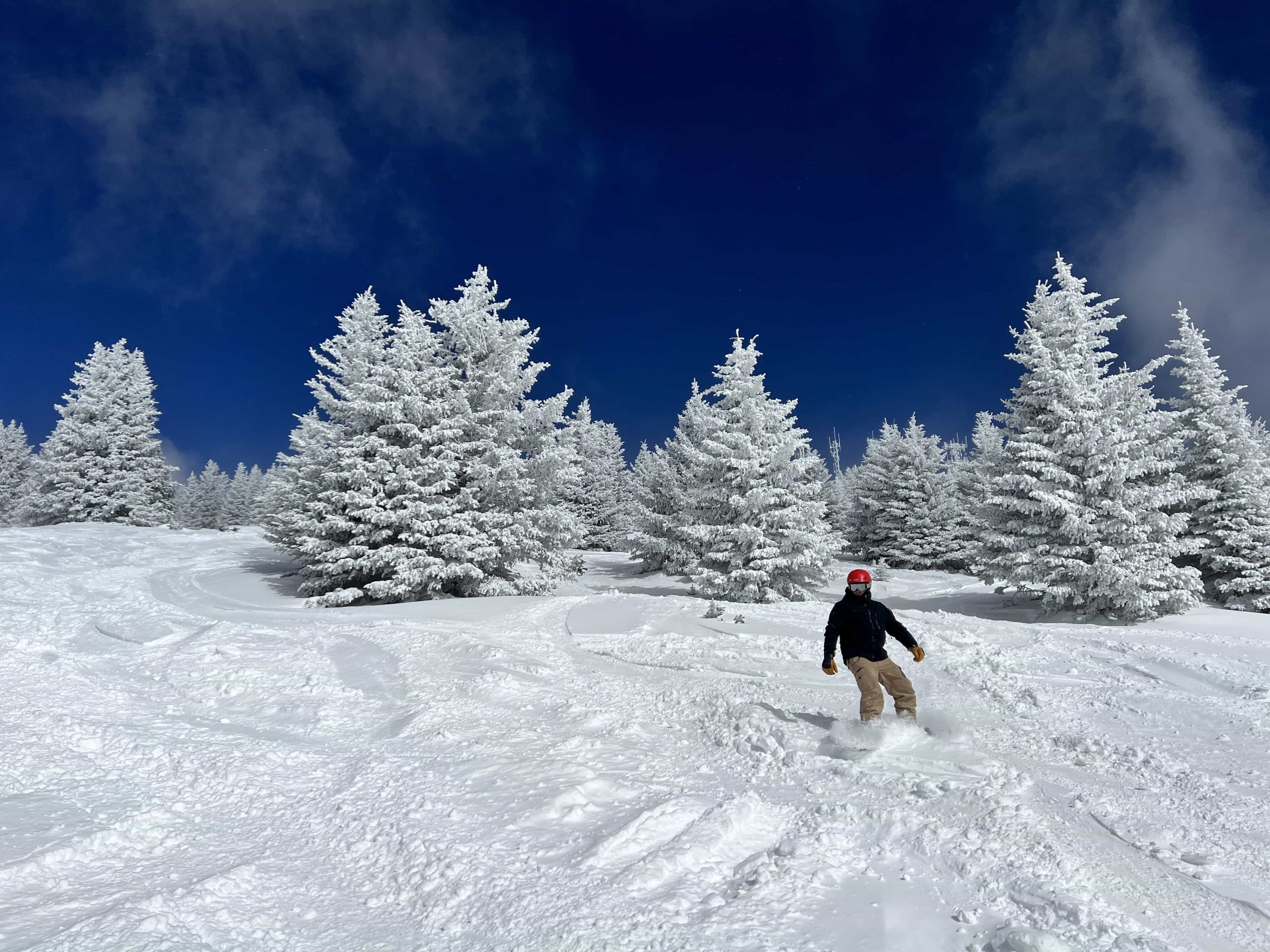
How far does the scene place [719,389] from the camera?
831 inches

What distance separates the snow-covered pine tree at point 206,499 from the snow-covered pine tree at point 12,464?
18.1 metres

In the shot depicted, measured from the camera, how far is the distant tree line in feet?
55.0

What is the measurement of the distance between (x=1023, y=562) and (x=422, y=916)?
58.1 ft

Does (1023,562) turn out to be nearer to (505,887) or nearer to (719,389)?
(719,389)

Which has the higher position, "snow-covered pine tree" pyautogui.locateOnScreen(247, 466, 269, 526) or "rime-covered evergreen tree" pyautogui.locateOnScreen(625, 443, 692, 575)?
"snow-covered pine tree" pyautogui.locateOnScreen(247, 466, 269, 526)

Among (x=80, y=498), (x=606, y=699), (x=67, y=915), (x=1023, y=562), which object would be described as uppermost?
(x=80, y=498)

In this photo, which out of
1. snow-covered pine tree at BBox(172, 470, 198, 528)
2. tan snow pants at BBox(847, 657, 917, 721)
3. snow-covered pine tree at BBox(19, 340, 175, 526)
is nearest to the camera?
tan snow pants at BBox(847, 657, 917, 721)

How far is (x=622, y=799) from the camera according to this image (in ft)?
17.2

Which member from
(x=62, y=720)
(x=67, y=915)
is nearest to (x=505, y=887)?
(x=67, y=915)

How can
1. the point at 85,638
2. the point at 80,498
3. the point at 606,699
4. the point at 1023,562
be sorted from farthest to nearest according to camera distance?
the point at 80,498
the point at 1023,562
the point at 85,638
the point at 606,699

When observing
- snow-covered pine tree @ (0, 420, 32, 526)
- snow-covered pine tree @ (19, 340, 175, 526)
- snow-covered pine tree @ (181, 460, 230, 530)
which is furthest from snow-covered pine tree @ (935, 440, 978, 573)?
snow-covered pine tree @ (181, 460, 230, 530)

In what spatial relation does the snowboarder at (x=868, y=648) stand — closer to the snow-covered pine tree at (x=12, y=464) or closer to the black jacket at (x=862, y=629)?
the black jacket at (x=862, y=629)

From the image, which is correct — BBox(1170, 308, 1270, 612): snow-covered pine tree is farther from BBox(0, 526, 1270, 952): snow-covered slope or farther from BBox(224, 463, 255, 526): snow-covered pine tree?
BBox(224, 463, 255, 526): snow-covered pine tree

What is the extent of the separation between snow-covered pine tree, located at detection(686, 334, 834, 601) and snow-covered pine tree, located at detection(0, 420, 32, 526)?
59405mm
